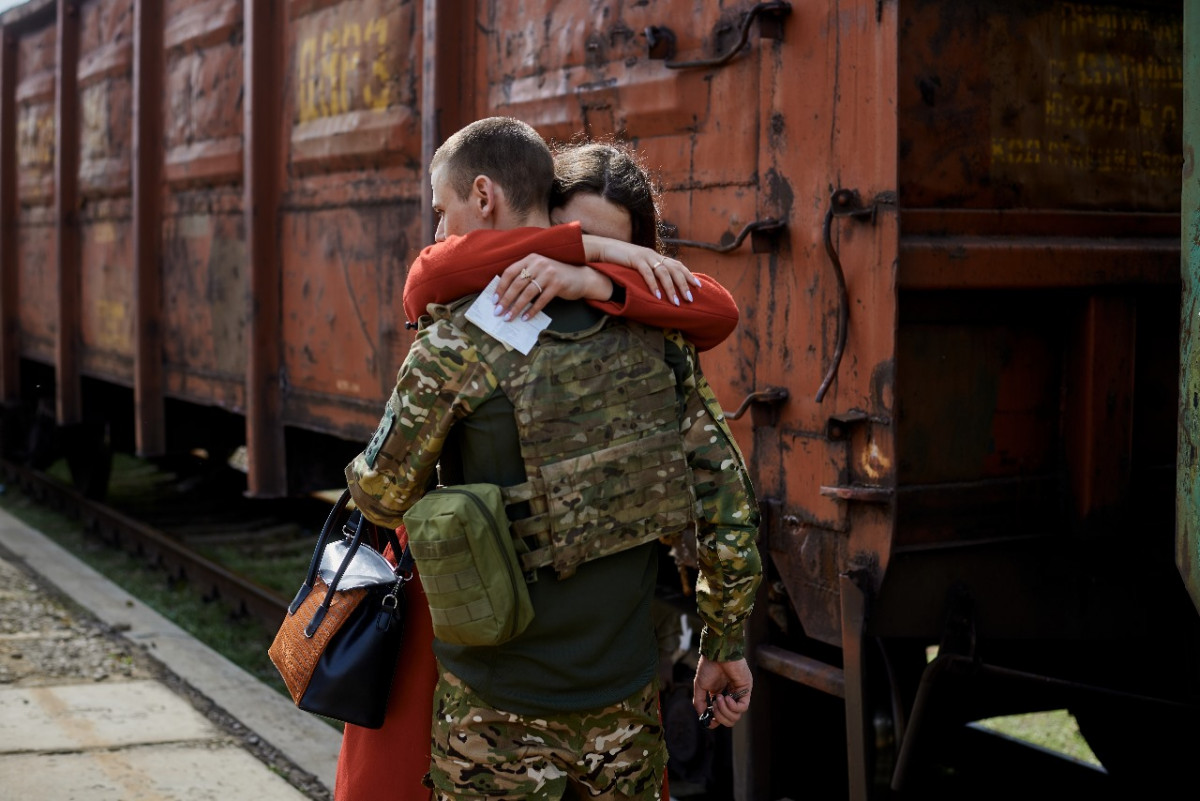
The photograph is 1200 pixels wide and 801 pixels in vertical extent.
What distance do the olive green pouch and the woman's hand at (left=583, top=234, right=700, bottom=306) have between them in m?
0.43

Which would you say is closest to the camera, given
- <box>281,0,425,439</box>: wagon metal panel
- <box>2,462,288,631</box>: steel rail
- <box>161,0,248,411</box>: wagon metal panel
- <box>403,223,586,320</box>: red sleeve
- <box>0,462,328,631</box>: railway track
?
<box>403,223,586,320</box>: red sleeve

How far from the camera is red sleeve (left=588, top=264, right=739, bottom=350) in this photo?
83.4 inches

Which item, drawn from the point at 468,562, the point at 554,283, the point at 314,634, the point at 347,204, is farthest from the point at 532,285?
the point at 347,204

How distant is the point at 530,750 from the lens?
6.79 feet

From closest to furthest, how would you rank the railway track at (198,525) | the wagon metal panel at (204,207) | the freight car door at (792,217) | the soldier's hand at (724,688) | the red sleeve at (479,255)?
the red sleeve at (479,255) < the soldier's hand at (724,688) < the freight car door at (792,217) < the wagon metal panel at (204,207) < the railway track at (198,525)

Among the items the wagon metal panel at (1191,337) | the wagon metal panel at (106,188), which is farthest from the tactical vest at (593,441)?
the wagon metal panel at (106,188)

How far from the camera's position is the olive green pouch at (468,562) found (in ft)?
6.38

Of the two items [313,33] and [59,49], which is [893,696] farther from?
[59,49]

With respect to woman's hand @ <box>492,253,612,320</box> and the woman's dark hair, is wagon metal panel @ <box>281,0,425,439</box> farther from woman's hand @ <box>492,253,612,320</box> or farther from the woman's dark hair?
Result: woman's hand @ <box>492,253,612,320</box>

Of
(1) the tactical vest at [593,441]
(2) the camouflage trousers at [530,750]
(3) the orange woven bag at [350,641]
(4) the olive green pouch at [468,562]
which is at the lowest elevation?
(2) the camouflage trousers at [530,750]

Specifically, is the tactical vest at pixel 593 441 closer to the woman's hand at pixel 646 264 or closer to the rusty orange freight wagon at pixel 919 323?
the woman's hand at pixel 646 264

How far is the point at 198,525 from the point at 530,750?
7.43 meters

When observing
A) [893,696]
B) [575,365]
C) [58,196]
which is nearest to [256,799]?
[893,696]

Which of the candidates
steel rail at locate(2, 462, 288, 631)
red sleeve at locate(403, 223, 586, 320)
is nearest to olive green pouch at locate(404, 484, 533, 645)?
red sleeve at locate(403, 223, 586, 320)
